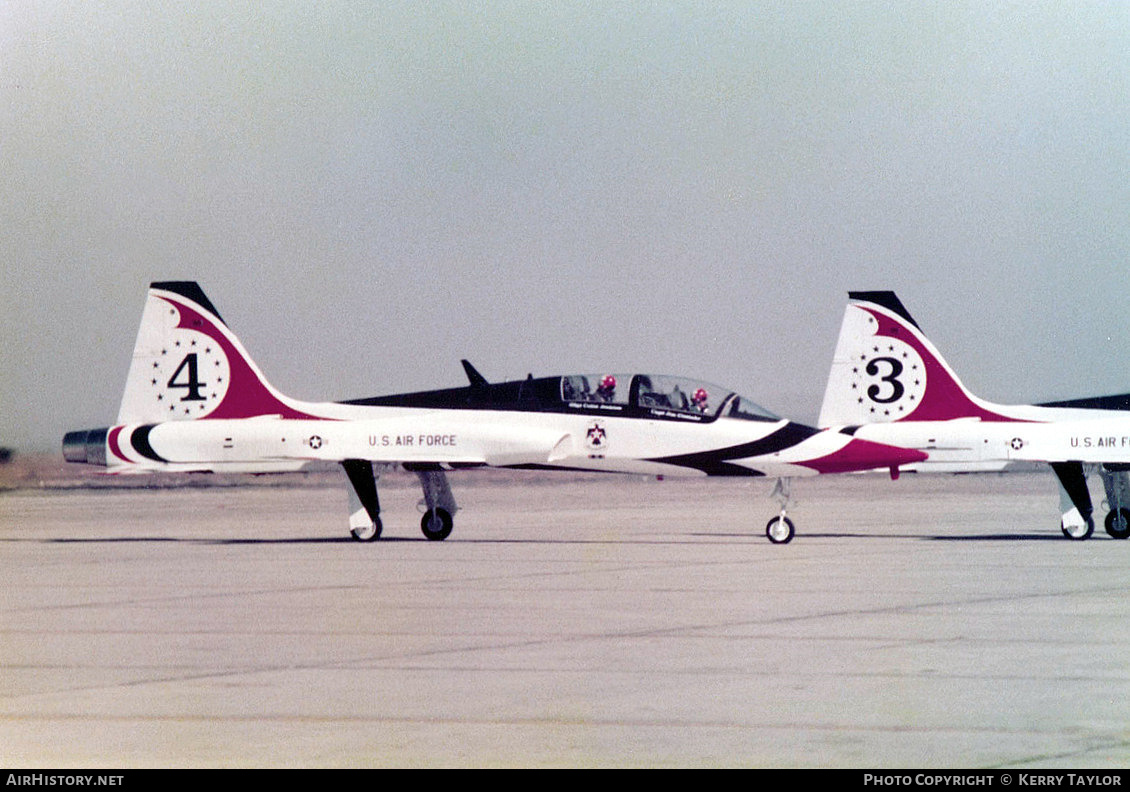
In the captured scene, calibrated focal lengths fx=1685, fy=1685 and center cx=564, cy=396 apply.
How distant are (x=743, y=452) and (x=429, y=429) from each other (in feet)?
14.9

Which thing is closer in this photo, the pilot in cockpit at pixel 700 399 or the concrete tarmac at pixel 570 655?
the concrete tarmac at pixel 570 655

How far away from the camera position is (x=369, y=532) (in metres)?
24.0

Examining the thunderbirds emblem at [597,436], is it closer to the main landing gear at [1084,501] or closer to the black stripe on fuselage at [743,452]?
the black stripe on fuselage at [743,452]

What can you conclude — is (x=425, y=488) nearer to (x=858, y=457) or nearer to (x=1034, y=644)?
(x=858, y=457)

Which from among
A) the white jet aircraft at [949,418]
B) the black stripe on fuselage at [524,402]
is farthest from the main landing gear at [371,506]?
the white jet aircraft at [949,418]

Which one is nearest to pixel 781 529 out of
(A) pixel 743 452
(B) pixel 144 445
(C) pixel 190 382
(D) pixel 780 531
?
(D) pixel 780 531

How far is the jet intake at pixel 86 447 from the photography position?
25.0m

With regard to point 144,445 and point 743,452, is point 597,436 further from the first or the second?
point 144,445

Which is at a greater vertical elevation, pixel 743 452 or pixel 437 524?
pixel 743 452

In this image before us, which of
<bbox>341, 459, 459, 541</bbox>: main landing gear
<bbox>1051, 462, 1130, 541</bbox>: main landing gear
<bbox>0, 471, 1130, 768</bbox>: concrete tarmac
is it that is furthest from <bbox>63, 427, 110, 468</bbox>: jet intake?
<bbox>1051, 462, 1130, 541</bbox>: main landing gear

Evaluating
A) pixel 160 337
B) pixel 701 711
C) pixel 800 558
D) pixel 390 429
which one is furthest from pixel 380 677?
pixel 160 337

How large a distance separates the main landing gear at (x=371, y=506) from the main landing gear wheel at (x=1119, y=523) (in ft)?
30.9

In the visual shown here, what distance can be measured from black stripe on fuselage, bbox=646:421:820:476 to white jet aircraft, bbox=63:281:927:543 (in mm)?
19
